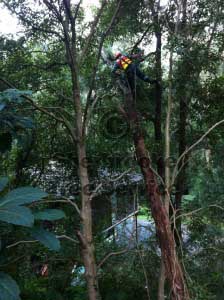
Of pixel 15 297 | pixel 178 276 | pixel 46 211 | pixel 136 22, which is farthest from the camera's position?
pixel 136 22

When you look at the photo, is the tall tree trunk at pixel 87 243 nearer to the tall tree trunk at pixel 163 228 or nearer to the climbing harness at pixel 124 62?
the tall tree trunk at pixel 163 228

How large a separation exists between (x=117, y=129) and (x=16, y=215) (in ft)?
9.93

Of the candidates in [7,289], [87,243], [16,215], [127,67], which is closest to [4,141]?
[16,215]

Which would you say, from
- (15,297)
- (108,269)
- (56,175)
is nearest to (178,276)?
(108,269)

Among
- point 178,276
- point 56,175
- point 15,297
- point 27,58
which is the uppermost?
point 27,58

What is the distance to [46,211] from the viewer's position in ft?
4.75

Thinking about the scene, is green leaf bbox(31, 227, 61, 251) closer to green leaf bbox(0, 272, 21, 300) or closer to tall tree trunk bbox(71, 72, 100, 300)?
green leaf bbox(0, 272, 21, 300)

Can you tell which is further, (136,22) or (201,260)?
(136,22)

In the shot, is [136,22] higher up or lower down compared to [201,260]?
higher up

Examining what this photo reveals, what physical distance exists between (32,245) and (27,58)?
2.15 metres

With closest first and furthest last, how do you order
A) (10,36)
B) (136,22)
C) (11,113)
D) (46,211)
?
(46,211) < (11,113) < (10,36) < (136,22)

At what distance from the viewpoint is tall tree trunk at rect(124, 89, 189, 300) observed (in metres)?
2.56

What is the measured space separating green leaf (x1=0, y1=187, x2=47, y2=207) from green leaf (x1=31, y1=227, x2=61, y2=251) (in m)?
0.14

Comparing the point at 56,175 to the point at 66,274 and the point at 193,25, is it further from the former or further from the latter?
the point at 193,25
